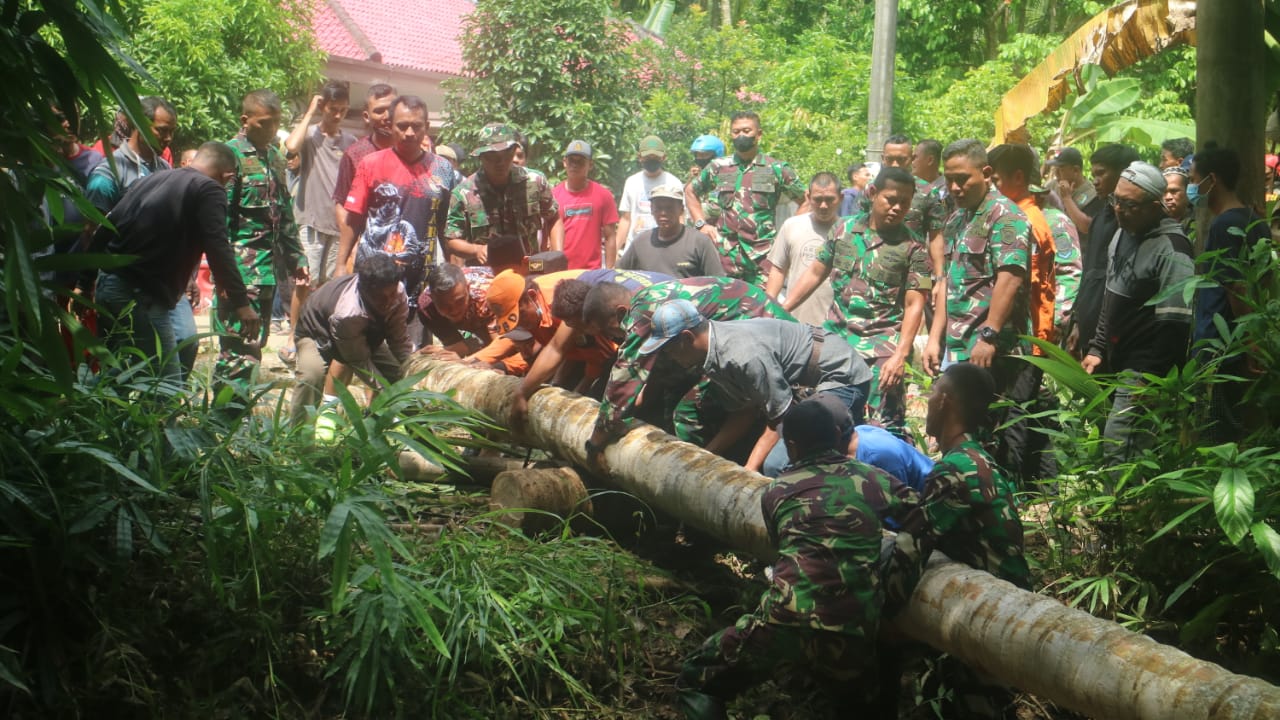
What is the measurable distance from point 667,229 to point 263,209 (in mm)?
2702

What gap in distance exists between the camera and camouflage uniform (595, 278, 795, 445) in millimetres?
5648

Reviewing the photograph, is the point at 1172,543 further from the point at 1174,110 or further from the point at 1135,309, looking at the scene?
the point at 1174,110

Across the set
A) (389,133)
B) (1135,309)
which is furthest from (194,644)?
(389,133)

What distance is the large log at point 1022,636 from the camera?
3.26 meters

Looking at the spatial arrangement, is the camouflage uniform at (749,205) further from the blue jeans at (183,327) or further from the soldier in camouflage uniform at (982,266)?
the blue jeans at (183,327)

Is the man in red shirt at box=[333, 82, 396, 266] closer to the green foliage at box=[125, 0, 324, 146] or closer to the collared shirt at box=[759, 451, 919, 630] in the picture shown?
the collared shirt at box=[759, 451, 919, 630]

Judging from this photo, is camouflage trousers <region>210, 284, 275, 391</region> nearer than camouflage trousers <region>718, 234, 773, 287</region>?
Yes

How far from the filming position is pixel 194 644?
4074 millimetres

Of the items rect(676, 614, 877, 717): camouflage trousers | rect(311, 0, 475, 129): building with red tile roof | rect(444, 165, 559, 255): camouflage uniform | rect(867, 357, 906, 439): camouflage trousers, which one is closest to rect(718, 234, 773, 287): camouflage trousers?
rect(444, 165, 559, 255): camouflage uniform

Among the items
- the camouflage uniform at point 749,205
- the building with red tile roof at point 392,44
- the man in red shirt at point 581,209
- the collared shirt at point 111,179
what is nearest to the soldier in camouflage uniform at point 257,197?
the collared shirt at point 111,179

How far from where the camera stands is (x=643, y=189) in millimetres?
10445

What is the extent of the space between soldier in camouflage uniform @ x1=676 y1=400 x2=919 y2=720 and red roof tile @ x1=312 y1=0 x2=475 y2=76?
61.1 feet

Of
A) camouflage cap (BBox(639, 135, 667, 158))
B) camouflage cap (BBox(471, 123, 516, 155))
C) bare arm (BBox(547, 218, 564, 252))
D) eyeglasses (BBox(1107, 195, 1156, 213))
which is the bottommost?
bare arm (BBox(547, 218, 564, 252))

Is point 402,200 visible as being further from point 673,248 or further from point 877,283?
point 877,283
